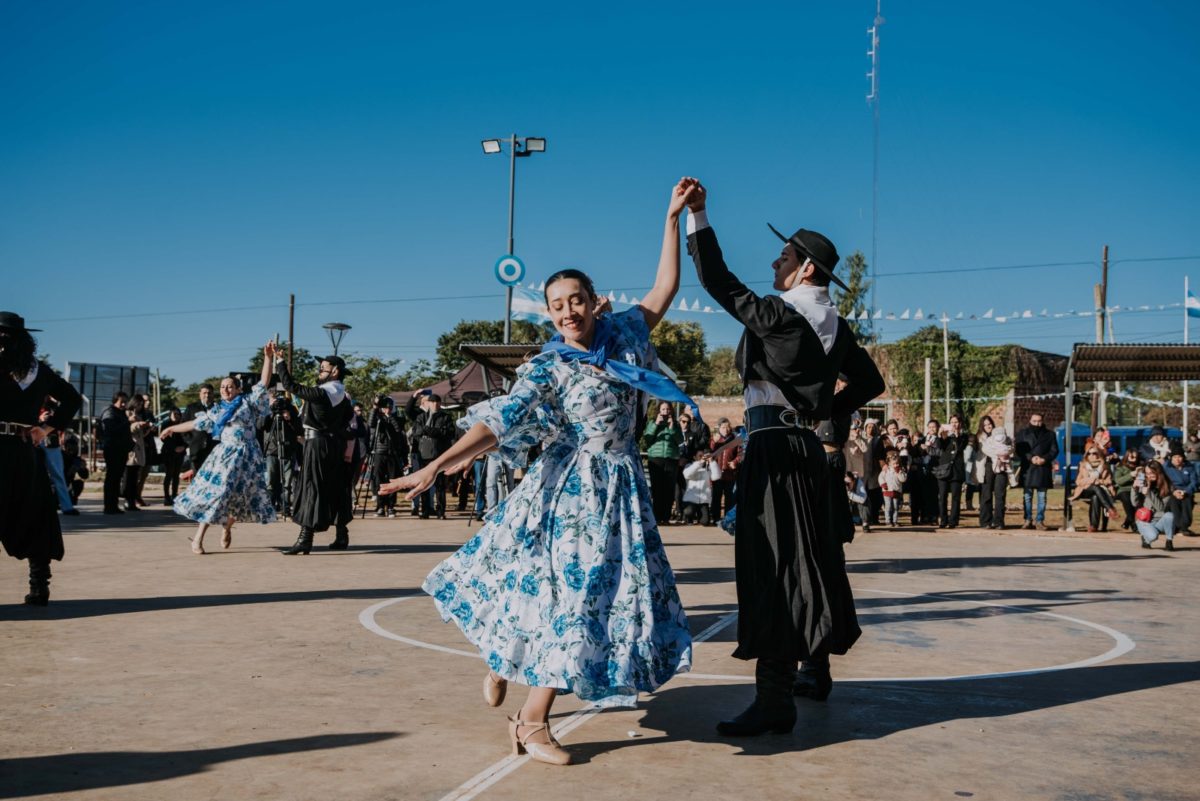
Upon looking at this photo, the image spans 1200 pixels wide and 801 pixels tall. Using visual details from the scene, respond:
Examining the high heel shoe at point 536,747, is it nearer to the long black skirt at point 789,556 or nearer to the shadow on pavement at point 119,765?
the shadow on pavement at point 119,765

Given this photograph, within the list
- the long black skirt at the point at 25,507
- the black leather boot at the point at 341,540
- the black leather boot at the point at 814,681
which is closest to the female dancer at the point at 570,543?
the black leather boot at the point at 814,681

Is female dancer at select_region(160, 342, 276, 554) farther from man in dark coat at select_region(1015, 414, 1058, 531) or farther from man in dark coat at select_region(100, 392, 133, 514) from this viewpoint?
man in dark coat at select_region(1015, 414, 1058, 531)

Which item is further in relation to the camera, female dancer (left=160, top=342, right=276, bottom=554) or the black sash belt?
female dancer (left=160, top=342, right=276, bottom=554)

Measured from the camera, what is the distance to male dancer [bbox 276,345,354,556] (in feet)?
→ 39.4

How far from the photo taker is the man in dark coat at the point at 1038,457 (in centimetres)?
1814

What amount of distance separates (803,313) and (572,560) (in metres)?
1.66

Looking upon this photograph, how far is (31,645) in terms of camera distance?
6375 mm

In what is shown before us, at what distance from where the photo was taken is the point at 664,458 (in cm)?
1825

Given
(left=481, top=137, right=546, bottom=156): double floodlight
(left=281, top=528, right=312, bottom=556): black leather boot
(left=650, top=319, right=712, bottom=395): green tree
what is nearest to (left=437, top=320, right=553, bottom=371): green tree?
(left=650, top=319, right=712, bottom=395): green tree

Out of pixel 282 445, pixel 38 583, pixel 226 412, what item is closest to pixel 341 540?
pixel 226 412

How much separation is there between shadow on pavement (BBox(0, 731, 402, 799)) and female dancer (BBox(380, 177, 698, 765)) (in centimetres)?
75

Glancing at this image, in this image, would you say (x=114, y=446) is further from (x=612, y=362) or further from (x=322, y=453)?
(x=612, y=362)

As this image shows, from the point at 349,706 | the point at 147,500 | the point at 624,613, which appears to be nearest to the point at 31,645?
the point at 349,706

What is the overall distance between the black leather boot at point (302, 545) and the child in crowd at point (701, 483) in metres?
8.13
